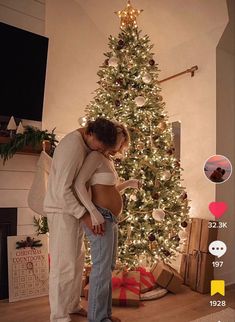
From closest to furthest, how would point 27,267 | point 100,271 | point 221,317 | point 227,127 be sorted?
point 100,271
point 221,317
point 27,267
point 227,127

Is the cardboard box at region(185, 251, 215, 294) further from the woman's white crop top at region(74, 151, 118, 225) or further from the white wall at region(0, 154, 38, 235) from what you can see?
the white wall at region(0, 154, 38, 235)

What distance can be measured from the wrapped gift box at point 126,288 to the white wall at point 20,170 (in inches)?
34.3

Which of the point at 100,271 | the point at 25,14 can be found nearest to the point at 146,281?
the point at 100,271

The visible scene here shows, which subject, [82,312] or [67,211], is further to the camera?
[82,312]

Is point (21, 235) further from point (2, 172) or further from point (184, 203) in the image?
point (184, 203)

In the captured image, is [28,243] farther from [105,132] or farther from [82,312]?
[105,132]

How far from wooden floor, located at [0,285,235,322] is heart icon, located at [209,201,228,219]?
26.1 inches

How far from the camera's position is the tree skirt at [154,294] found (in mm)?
2360

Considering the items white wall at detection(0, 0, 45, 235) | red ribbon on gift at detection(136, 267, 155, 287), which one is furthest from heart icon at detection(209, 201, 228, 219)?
white wall at detection(0, 0, 45, 235)

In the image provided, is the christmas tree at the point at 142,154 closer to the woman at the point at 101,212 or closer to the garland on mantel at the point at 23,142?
the garland on mantel at the point at 23,142

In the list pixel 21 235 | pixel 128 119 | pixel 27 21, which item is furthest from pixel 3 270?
pixel 27 21

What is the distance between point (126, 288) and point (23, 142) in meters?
1.39

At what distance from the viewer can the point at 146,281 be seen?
254cm

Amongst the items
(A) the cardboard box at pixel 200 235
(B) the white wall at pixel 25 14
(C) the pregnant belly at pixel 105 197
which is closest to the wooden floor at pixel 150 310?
(A) the cardboard box at pixel 200 235
